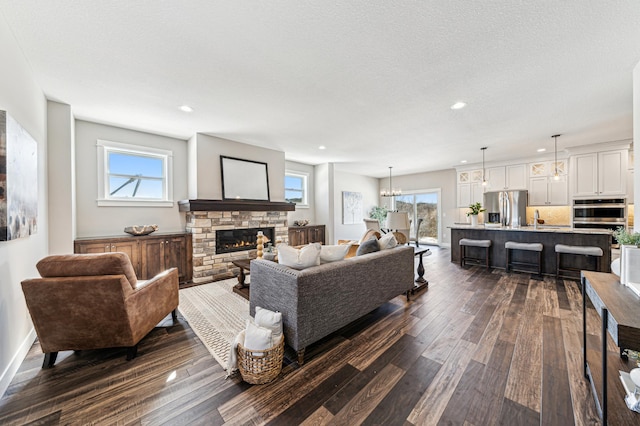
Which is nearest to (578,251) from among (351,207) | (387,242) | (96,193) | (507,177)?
(507,177)

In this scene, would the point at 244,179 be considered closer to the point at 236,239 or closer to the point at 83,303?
the point at 236,239

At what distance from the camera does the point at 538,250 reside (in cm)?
434

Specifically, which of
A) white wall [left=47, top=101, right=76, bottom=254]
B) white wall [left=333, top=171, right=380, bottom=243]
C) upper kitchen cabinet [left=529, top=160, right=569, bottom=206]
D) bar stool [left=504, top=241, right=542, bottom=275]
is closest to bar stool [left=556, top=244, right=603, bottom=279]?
bar stool [left=504, top=241, right=542, bottom=275]

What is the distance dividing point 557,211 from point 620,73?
4895 millimetres

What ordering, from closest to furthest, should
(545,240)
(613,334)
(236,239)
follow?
(613,334) < (545,240) < (236,239)

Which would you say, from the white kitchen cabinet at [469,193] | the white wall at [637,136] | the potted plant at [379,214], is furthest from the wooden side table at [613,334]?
the potted plant at [379,214]

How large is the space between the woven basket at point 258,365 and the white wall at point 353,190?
5428 millimetres

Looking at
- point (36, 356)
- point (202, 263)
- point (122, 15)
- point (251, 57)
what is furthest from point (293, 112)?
point (36, 356)

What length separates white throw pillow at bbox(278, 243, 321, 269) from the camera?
219 cm

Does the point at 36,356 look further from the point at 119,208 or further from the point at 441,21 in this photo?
the point at 441,21

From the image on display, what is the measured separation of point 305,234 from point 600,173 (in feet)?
22.1

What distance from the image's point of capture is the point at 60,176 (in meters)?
3.04

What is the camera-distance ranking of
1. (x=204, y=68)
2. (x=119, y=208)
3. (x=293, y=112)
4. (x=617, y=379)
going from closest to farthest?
1. (x=617, y=379)
2. (x=204, y=68)
3. (x=293, y=112)
4. (x=119, y=208)

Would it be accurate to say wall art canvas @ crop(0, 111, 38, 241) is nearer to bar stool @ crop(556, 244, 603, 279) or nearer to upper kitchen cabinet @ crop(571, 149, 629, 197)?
bar stool @ crop(556, 244, 603, 279)
